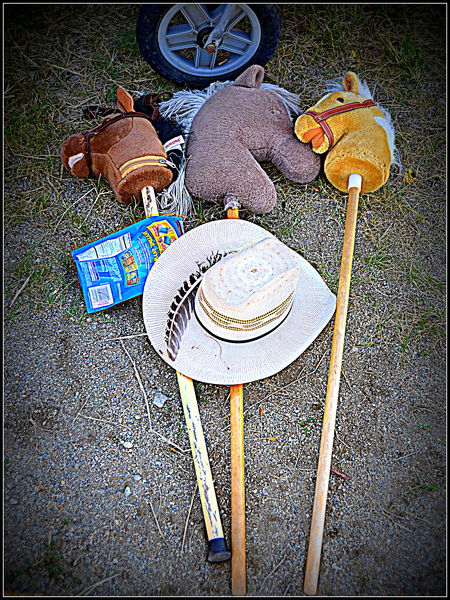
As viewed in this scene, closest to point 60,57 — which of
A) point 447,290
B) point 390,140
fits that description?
point 390,140

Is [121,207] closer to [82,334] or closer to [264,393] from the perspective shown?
[82,334]

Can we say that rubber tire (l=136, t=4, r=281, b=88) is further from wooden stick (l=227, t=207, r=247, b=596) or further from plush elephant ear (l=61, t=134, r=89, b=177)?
wooden stick (l=227, t=207, r=247, b=596)

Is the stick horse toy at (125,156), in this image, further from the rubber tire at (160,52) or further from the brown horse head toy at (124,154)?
the rubber tire at (160,52)

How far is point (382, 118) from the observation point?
72.0 inches

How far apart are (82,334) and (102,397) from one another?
242 millimetres

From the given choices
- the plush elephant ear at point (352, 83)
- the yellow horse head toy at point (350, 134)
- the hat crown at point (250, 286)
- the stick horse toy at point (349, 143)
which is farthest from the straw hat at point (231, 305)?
the plush elephant ear at point (352, 83)

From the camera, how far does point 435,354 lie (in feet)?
5.84

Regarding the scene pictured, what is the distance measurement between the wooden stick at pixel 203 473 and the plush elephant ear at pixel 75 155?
0.91 metres

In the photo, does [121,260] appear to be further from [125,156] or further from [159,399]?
[159,399]

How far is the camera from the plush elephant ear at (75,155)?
1831mm

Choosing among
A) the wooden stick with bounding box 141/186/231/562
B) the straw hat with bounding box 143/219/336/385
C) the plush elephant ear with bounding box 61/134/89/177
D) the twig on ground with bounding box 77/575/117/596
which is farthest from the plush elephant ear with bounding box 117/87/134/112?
the twig on ground with bounding box 77/575/117/596

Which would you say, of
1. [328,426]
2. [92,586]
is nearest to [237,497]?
[328,426]

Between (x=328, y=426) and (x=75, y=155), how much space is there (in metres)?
1.32

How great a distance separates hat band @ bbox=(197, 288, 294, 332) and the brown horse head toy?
558mm
